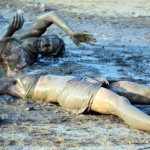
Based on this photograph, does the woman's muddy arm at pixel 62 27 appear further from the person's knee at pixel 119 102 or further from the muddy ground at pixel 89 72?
the person's knee at pixel 119 102

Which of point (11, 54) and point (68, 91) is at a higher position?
point (11, 54)

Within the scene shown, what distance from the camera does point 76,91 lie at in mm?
6035

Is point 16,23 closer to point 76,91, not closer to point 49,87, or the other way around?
point 49,87

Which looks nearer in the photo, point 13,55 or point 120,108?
point 120,108

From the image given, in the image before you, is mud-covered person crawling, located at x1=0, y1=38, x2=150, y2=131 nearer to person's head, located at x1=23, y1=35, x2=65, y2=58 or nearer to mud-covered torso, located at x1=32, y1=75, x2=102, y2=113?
mud-covered torso, located at x1=32, y1=75, x2=102, y2=113

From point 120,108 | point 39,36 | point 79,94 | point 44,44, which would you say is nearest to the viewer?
point 120,108

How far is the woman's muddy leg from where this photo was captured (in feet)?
20.1

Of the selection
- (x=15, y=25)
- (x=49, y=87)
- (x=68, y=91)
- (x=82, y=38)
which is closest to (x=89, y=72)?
(x=82, y=38)

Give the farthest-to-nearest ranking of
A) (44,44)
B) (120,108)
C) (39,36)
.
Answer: (39,36)
(44,44)
(120,108)

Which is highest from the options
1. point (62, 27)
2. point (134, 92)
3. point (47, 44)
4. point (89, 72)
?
point (62, 27)

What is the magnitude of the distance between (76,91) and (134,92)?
0.55 m

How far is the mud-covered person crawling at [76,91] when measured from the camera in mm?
5613

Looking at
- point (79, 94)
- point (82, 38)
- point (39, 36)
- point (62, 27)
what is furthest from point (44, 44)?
point (79, 94)

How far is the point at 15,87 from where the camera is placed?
6461mm
